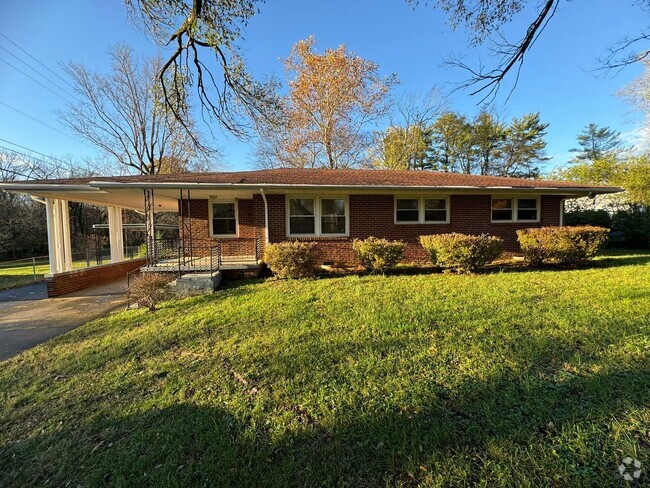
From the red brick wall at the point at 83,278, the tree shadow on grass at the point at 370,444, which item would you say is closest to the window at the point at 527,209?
the tree shadow on grass at the point at 370,444

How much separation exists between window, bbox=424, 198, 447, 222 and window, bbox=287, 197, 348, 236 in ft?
9.29

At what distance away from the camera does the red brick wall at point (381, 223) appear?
968 cm

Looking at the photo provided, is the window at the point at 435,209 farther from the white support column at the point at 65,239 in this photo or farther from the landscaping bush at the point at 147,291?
the white support column at the point at 65,239

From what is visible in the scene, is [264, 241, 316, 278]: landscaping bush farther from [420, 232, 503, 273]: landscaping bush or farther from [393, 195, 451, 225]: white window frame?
[393, 195, 451, 225]: white window frame

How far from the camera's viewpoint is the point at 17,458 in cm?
232

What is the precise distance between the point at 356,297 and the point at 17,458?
4.76 meters

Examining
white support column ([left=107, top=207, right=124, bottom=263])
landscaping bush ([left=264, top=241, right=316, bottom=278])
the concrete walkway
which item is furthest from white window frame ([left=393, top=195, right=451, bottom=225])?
white support column ([left=107, top=207, right=124, bottom=263])

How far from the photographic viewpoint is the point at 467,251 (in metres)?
7.66

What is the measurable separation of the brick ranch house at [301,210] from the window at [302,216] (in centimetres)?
3

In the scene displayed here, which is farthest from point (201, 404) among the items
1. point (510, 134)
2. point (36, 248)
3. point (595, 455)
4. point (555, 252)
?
point (510, 134)

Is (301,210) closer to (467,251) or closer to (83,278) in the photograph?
(467,251)

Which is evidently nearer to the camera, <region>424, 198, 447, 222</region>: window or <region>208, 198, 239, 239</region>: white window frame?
<region>424, 198, 447, 222</region>: window

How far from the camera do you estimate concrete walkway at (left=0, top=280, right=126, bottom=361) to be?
521 cm

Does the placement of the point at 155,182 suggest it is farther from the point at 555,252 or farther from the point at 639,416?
the point at 555,252
